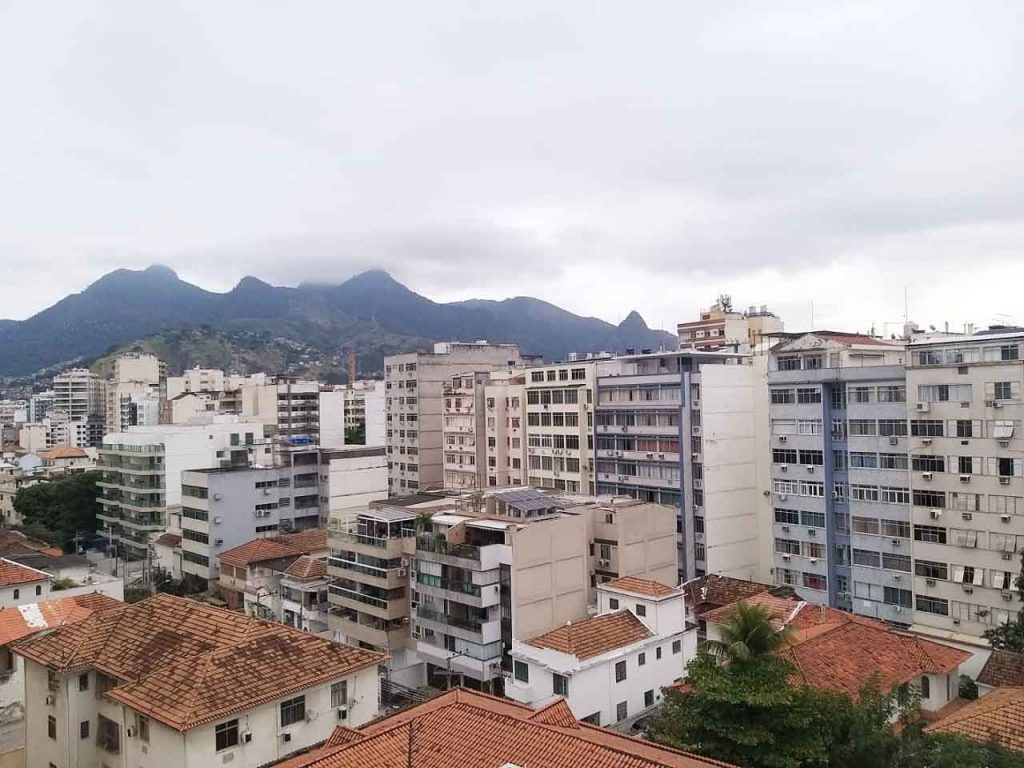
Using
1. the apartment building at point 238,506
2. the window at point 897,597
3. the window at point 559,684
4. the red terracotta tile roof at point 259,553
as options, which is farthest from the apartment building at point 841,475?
the apartment building at point 238,506

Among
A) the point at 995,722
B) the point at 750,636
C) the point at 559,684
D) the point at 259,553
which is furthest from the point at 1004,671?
the point at 259,553

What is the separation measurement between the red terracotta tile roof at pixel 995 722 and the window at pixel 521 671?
13113 mm

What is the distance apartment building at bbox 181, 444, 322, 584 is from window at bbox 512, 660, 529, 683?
29.0 m

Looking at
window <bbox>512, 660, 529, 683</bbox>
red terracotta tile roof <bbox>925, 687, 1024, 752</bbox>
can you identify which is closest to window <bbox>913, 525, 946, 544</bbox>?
red terracotta tile roof <bbox>925, 687, 1024, 752</bbox>

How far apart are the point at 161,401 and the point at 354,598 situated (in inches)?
3301

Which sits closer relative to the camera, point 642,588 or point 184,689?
point 184,689

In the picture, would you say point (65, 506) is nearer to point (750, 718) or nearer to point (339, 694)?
point (339, 694)

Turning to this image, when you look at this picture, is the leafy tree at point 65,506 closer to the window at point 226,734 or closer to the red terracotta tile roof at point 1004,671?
the window at point 226,734

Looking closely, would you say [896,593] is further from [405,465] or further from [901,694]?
[405,465]

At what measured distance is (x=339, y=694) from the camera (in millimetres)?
21266

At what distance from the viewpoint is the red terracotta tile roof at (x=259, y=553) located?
1758 inches

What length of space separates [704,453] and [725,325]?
4273cm

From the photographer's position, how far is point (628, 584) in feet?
102

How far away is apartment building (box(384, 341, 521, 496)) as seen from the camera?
67.8m
